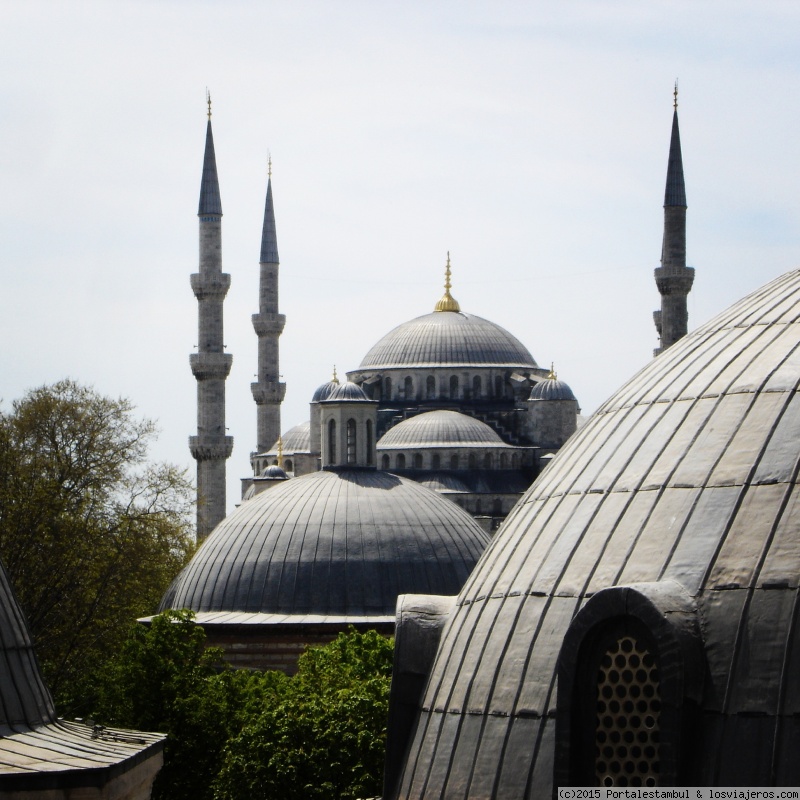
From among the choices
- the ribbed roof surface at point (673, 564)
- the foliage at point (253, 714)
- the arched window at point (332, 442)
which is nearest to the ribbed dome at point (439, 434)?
the arched window at point (332, 442)

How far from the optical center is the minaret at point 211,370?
2064 inches

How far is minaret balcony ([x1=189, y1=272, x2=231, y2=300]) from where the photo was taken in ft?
175

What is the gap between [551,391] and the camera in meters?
61.3

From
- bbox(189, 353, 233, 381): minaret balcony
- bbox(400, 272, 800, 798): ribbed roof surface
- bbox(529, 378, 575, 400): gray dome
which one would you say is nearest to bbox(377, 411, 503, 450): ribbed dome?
bbox(529, 378, 575, 400): gray dome

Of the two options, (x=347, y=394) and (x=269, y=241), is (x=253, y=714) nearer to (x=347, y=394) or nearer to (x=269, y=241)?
(x=347, y=394)

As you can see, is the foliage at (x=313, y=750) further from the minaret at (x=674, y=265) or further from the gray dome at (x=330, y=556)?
the minaret at (x=674, y=265)

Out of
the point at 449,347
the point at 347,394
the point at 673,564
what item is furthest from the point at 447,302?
the point at 673,564

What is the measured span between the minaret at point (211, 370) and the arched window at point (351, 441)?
15.4 metres

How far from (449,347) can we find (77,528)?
41349 mm

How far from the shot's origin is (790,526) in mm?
6930

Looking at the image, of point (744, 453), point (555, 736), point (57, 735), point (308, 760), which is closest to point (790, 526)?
point (744, 453)

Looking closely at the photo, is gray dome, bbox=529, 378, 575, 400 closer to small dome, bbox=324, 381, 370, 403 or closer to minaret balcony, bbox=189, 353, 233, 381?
minaret balcony, bbox=189, 353, 233, 381

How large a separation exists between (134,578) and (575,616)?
21765 millimetres

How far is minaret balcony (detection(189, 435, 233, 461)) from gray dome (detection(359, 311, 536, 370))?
1604cm
